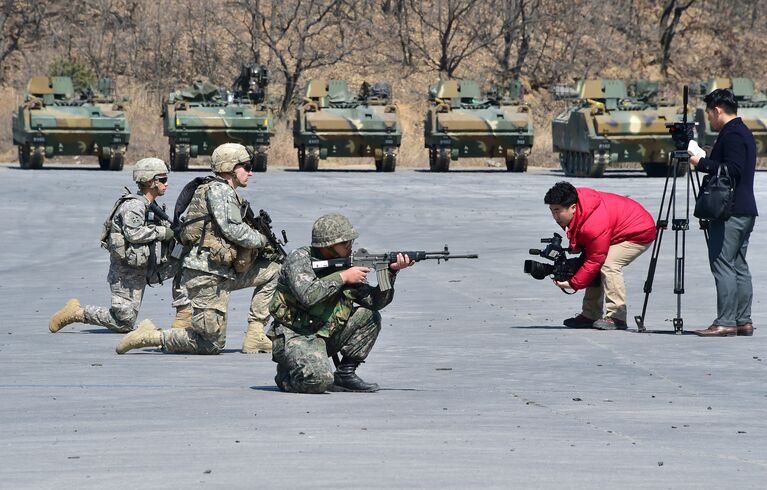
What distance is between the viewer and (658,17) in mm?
61188

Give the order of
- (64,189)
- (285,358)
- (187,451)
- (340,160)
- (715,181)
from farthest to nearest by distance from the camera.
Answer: (340,160) → (64,189) → (715,181) → (285,358) → (187,451)

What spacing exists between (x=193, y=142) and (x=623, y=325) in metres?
28.6

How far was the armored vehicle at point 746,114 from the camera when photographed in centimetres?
3972

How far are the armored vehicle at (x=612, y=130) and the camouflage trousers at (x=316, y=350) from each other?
29.0 m

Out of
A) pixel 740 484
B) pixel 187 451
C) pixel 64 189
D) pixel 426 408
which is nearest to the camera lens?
pixel 740 484

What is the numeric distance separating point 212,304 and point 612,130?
2810 cm

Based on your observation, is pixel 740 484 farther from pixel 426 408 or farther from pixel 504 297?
pixel 504 297

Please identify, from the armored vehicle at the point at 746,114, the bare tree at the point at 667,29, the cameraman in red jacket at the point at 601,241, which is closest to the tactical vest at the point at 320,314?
the cameraman in red jacket at the point at 601,241

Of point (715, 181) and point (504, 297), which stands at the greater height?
point (715, 181)

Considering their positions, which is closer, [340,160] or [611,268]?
[611,268]

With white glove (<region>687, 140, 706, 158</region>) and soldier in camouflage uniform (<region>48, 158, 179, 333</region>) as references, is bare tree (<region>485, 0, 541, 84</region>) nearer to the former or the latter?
white glove (<region>687, 140, 706, 158</region>)

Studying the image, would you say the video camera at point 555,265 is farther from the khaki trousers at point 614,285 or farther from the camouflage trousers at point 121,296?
the camouflage trousers at point 121,296

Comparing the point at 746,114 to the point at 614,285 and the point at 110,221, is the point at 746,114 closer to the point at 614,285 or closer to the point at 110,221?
the point at 614,285

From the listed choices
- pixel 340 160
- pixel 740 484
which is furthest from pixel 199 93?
pixel 740 484
